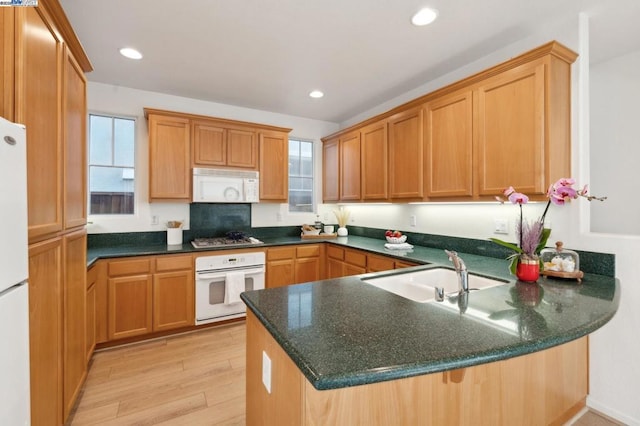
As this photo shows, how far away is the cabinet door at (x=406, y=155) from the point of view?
2.80 meters

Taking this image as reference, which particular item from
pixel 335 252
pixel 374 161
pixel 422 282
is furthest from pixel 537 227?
pixel 335 252

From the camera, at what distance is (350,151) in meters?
3.83

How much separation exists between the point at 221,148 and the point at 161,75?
2.99ft

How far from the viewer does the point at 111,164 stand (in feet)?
10.5

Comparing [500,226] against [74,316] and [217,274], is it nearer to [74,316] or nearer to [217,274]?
[217,274]

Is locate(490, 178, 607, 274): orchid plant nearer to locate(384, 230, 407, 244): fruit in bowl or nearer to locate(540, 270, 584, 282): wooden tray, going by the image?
locate(540, 270, 584, 282): wooden tray

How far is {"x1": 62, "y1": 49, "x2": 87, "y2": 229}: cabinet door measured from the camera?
5.34 ft

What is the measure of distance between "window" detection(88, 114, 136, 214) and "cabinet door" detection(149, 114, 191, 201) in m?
0.40

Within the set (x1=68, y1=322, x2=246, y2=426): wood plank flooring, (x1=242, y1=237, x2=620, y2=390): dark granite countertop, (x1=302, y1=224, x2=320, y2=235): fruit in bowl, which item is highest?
(x1=302, y1=224, x2=320, y2=235): fruit in bowl

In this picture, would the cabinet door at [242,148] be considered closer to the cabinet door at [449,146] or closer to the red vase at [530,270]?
the cabinet door at [449,146]

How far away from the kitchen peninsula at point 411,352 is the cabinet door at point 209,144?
2.36 meters

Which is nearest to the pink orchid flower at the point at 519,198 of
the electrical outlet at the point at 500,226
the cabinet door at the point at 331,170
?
the electrical outlet at the point at 500,226

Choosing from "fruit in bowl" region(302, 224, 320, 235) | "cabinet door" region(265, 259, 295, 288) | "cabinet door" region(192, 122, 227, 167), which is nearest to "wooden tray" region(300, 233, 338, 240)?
"fruit in bowl" region(302, 224, 320, 235)

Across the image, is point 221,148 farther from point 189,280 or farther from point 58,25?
point 58,25
